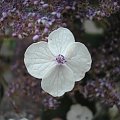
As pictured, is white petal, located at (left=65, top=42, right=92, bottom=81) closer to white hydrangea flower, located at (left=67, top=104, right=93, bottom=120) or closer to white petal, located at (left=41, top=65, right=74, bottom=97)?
white petal, located at (left=41, top=65, right=74, bottom=97)

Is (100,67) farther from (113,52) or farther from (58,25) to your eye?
(58,25)

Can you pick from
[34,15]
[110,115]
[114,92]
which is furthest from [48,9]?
[110,115]

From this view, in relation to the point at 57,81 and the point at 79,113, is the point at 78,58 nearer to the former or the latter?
the point at 57,81

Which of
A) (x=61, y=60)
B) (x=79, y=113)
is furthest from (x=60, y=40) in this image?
(x=79, y=113)

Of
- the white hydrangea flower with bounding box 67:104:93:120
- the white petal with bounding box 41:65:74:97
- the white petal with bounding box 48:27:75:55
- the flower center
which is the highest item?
the white petal with bounding box 48:27:75:55

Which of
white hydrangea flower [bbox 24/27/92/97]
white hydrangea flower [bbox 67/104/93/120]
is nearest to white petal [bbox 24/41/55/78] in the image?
white hydrangea flower [bbox 24/27/92/97]

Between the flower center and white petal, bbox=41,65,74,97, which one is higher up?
the flower center

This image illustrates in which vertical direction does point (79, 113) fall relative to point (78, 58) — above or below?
below
